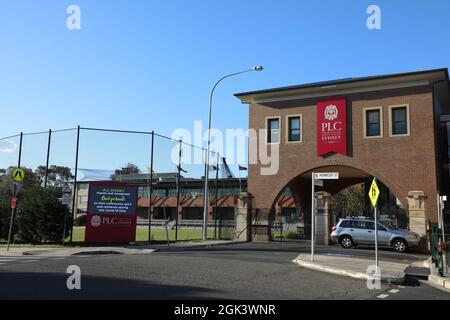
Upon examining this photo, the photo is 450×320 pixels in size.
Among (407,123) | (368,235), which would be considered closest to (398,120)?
(407,123)

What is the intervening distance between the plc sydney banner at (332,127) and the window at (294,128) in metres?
1.51

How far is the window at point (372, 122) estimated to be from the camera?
3037cm

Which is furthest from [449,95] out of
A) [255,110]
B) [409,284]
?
[409,284]

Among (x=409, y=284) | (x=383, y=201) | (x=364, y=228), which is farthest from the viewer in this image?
(x=383, y=201)

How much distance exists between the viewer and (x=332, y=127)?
31.3 meters

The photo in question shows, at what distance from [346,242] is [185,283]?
17708mm

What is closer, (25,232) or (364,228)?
(25,232)

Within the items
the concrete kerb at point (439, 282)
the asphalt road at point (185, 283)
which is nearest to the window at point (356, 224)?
the concrete kerb at point (439, 282)

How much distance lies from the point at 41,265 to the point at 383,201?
114 feet

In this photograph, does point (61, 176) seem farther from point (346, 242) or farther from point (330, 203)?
point (346, 242)

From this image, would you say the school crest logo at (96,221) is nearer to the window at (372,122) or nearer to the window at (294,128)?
the window at (294,128)
